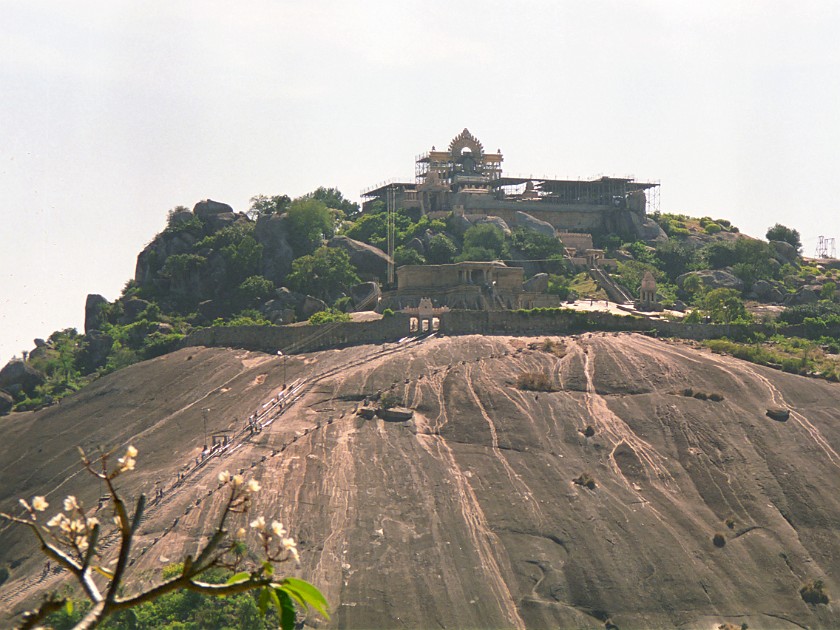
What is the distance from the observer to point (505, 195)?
129375 mm

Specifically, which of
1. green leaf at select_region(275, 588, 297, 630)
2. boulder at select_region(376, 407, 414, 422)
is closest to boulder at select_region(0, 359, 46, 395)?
boulder at select_region(376, 407, 414, 422)

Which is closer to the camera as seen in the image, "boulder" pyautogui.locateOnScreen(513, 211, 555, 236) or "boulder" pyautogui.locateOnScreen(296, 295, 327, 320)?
"boulder" pyautogui.locateOnScreen(296, 295, 327, 320)

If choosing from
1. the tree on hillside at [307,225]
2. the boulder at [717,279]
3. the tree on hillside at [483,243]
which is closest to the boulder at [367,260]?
the tree on hillside at [307,225]

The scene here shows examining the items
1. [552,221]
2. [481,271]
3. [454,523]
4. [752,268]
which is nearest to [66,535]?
[454,523]

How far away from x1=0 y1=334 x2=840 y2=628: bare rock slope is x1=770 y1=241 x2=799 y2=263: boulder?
3945 centimetres

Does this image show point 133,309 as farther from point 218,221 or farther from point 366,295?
point 366,295

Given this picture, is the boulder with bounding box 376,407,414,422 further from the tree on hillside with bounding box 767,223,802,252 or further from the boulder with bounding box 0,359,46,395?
the tree on hillside with bounding box 767,223,802,252

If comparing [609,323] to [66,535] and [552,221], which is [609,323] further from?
[66,535]

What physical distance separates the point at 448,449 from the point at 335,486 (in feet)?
27.3

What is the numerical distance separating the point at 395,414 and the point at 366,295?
28.1 meters

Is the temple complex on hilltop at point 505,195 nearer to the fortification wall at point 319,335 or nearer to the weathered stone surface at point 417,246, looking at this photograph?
the weathered stone surface at point 417,246

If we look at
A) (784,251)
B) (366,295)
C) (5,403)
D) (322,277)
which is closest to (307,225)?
(322,277)

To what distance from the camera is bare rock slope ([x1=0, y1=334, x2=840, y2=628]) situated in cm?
6075

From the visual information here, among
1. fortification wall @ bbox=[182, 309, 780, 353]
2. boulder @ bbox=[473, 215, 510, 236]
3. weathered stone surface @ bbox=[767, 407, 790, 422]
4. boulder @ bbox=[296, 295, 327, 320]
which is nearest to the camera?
weathered stone surface @ bbox=[767, 407, 790, 422]
